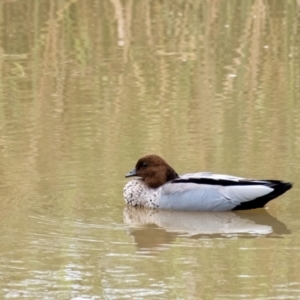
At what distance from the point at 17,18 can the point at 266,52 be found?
406 cm

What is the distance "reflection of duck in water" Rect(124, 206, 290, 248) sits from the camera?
340 inches

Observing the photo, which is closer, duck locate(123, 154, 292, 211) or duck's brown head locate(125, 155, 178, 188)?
duck locate(123, 154, 292, 211)

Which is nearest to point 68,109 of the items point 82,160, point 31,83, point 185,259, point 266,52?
point 31,83

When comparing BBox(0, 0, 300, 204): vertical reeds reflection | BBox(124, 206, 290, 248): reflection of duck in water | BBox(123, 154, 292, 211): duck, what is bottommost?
BBox(124, 206, 290, 248): reflection of duck in water

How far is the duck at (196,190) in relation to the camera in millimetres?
9297

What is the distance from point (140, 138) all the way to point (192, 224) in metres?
2.61

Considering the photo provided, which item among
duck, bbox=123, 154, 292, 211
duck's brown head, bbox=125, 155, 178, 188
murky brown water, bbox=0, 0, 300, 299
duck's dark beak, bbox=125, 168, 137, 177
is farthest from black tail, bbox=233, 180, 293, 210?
duck's dark beak, bbox=125, 168, 137, 177

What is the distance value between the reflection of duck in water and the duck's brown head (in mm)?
317

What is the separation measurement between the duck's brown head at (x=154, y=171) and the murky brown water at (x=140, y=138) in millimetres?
301

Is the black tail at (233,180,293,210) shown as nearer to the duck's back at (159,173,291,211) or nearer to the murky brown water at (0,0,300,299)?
the duck's back at (159,173,291,211)

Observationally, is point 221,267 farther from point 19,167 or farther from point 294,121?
point 294,121

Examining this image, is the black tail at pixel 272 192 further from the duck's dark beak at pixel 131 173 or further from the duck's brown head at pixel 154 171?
the duck's dark beak at pixel 131 173

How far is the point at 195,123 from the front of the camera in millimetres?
12109

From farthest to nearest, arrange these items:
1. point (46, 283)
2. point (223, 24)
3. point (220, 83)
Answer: point (223, 24) < point (220, 83) < point (46, 283)
